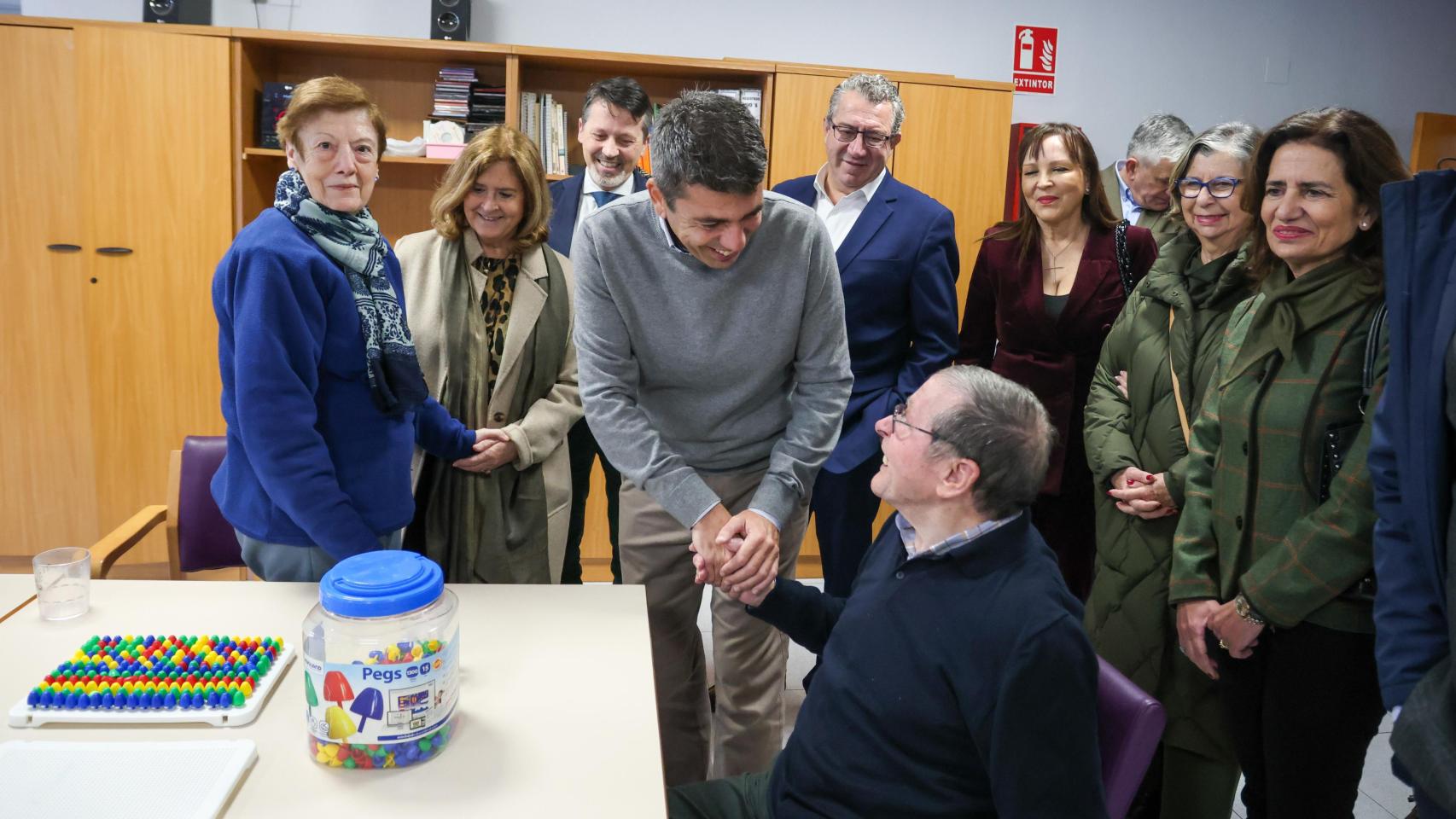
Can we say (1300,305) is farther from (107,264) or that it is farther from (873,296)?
(107,264)

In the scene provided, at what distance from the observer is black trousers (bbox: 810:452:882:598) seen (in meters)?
2.65

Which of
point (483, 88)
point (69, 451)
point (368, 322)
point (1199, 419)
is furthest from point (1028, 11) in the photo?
point (69, 451)

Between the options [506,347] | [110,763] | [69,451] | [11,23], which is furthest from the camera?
[69,451]

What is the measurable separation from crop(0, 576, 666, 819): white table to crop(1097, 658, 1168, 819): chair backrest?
58cm

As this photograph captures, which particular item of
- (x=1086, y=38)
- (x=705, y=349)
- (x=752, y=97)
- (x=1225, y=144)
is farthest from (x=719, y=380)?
(x=1086, y=38)

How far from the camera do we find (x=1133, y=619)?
7.09 feet

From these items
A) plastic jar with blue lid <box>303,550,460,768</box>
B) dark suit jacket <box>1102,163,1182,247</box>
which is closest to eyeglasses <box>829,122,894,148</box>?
dark suit jacket <box>1102,163,1182,247</box>

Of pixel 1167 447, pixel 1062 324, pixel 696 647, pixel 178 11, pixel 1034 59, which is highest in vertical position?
pixel 1034 59

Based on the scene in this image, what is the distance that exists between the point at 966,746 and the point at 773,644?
2.50 ft

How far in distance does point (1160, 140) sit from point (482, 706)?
282 centimetres

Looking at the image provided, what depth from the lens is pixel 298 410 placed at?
1.62 m

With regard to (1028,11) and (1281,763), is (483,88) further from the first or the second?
(1281,763)

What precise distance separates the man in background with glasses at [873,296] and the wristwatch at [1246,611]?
0.98m

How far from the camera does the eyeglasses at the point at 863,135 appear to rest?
2.67 metres
